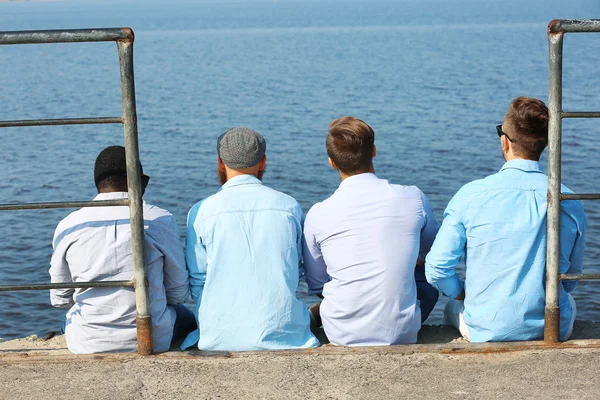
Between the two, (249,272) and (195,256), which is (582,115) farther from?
(195,256)

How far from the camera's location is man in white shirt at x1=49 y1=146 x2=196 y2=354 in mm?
3967

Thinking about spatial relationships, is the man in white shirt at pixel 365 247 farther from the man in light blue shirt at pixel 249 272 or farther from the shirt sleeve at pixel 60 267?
the shirt sleeve at pixel 60 267

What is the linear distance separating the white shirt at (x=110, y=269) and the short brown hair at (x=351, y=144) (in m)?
0.85

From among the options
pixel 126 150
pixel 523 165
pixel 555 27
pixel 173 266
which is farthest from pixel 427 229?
pixel 126 150

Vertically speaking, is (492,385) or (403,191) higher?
(403,191)

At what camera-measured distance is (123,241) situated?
3.97m

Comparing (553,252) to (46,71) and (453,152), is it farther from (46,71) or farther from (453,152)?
(46,71)

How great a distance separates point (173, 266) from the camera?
→ 4.06 meters

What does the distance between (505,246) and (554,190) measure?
1.10 ft

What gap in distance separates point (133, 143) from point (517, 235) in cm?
174

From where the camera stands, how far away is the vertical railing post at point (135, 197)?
364cm

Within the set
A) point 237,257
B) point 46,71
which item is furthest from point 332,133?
point 46,71

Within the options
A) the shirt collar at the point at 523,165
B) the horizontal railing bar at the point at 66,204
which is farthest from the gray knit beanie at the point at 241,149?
the shirt collar at the point at 523,165

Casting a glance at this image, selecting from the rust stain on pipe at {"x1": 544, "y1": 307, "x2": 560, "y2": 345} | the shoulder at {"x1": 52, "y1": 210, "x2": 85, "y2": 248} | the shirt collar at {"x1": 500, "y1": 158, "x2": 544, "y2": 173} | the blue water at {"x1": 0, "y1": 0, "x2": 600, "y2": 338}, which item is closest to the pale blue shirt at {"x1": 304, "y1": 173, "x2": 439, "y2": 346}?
the shirt collar at {"x1": 500, "y1": 158, "x2": 544, "y2": 173}
